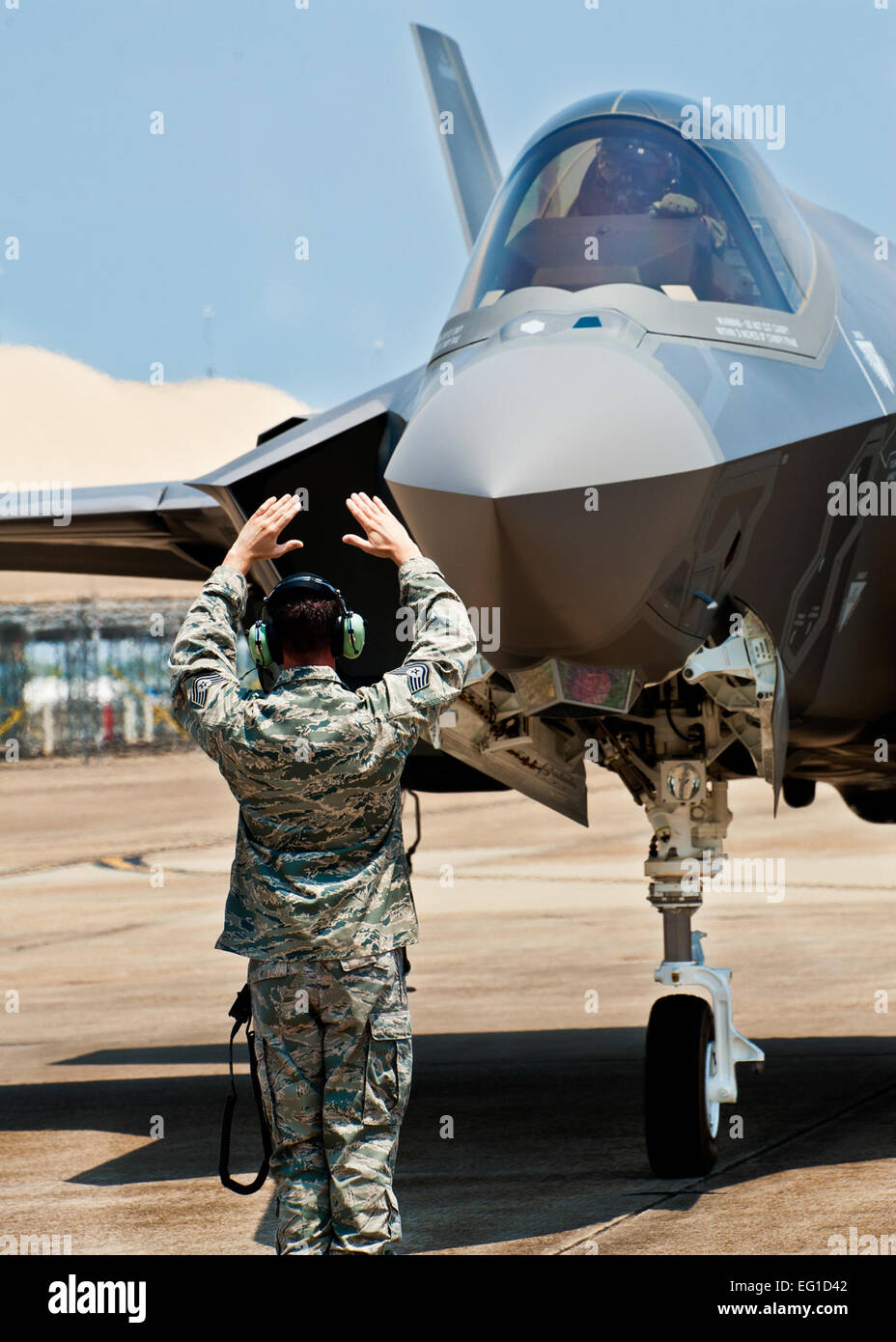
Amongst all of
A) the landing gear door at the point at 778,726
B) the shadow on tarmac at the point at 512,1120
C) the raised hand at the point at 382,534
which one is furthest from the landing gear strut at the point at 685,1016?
the raised hand at the point at 382,534

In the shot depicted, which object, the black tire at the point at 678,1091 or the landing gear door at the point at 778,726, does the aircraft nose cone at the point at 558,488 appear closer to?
the landing gear door at the point at 778,726

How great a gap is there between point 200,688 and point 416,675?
57 centimetres

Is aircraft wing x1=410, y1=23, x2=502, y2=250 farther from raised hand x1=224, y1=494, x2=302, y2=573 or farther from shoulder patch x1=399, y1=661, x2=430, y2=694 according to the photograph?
shoulder patch x1=399, y1=661, x2=430, y2=694

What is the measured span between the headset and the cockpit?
7.18 feet

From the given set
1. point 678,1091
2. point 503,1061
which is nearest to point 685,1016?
point 678,1091

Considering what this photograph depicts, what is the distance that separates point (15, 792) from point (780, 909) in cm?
2591

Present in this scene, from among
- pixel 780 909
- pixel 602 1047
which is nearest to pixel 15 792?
pixel 780 909

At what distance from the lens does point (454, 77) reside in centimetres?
1761

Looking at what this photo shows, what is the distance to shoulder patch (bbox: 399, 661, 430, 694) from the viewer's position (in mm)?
4812

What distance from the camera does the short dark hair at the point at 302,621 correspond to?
485cm

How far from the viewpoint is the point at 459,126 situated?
16.9 m

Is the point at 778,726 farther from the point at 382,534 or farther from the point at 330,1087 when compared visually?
the point at 330,1087

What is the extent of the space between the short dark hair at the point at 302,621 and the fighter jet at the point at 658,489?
0.99 m
